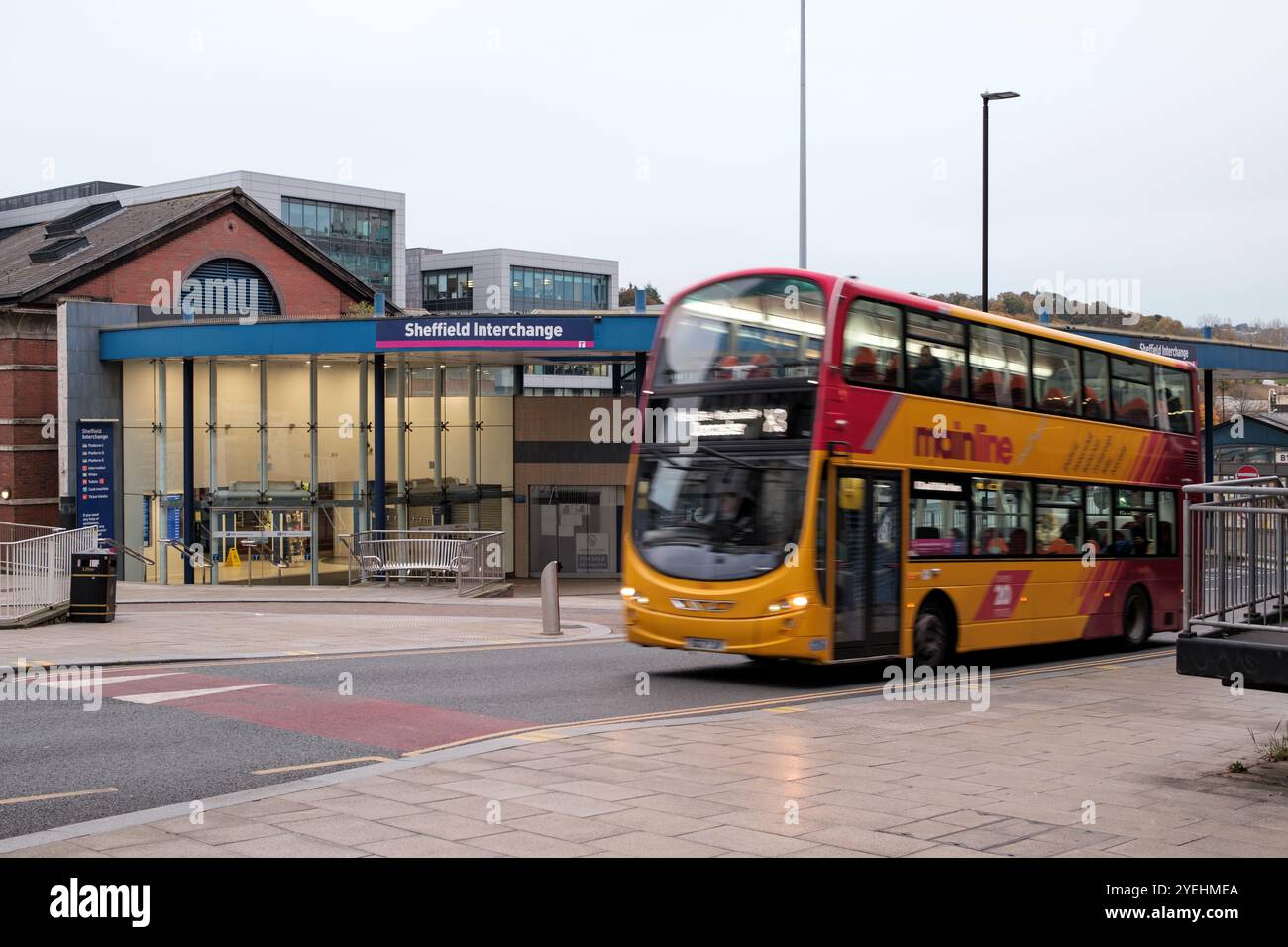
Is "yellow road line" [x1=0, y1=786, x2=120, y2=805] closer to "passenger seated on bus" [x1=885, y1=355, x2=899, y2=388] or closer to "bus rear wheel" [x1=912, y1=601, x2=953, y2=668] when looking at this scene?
"passenger seated on bus" [x1=885, y1=355, x2=899, y2=388]

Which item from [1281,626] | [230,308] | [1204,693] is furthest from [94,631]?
[230,308]

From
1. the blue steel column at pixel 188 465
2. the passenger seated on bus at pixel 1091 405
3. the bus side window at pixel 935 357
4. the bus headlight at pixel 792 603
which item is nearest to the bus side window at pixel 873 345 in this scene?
the bus side window at pixel 935 357

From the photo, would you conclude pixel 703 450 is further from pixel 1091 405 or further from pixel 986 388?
pixel 1091 405

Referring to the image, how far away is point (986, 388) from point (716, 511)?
417 centimetres

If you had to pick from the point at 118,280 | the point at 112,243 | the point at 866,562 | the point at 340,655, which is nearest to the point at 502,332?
the point at 118,280

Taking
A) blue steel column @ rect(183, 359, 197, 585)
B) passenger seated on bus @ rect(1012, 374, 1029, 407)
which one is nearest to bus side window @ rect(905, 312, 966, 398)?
passenger seated on bus @ rect(1012, 374, 1029, 407)

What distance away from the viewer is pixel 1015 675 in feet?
54.2

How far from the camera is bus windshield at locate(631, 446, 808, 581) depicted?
13.8 m

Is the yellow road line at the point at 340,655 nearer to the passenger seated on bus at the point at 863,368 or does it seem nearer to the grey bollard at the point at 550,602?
the grey bollard at the point at 550,602

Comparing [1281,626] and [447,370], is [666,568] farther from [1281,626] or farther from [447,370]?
[447,370]

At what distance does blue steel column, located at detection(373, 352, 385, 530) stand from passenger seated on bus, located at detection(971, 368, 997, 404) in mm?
19943

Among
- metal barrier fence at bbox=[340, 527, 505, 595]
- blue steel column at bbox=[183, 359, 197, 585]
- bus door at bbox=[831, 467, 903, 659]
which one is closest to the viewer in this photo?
bus door at bbox=[831, 467, 903, 659]

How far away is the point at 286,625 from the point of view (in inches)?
835

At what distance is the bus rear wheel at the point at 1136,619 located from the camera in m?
19.9
